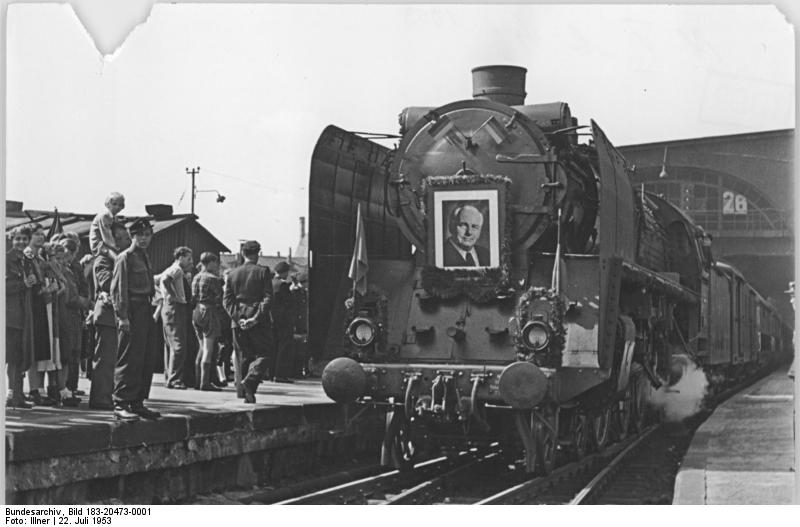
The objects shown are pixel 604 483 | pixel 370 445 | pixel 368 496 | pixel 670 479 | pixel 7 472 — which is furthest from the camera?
pixel 370 445

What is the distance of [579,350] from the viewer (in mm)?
8078

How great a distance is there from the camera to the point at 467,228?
861 centimetres

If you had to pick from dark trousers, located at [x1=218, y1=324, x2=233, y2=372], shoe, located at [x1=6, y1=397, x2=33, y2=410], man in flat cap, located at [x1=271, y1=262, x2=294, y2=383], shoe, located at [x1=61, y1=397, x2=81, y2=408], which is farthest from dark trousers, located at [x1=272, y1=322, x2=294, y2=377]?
shoe, located at [x1=6, y1=397, x2=33, y2=410]

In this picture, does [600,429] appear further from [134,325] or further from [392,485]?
[134,325]

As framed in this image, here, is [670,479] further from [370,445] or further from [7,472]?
[7,472]

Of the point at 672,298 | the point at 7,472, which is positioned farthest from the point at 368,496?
the point at 672,298

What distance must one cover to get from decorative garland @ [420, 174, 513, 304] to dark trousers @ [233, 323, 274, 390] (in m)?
1.63

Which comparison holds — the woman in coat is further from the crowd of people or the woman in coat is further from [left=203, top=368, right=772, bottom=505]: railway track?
[left=203, top=368, right=772, bottom=505]: railway track

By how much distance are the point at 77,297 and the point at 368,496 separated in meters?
3.19

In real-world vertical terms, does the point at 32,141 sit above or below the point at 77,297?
above

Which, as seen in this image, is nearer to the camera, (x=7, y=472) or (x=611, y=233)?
(x=7, y=472)

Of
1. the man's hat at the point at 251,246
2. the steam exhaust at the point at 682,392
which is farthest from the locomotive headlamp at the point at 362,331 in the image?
the steam exhaust at the point at 682,392

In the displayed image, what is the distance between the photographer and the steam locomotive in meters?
8.04

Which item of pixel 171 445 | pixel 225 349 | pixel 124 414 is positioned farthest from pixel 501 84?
pixel 225 349
